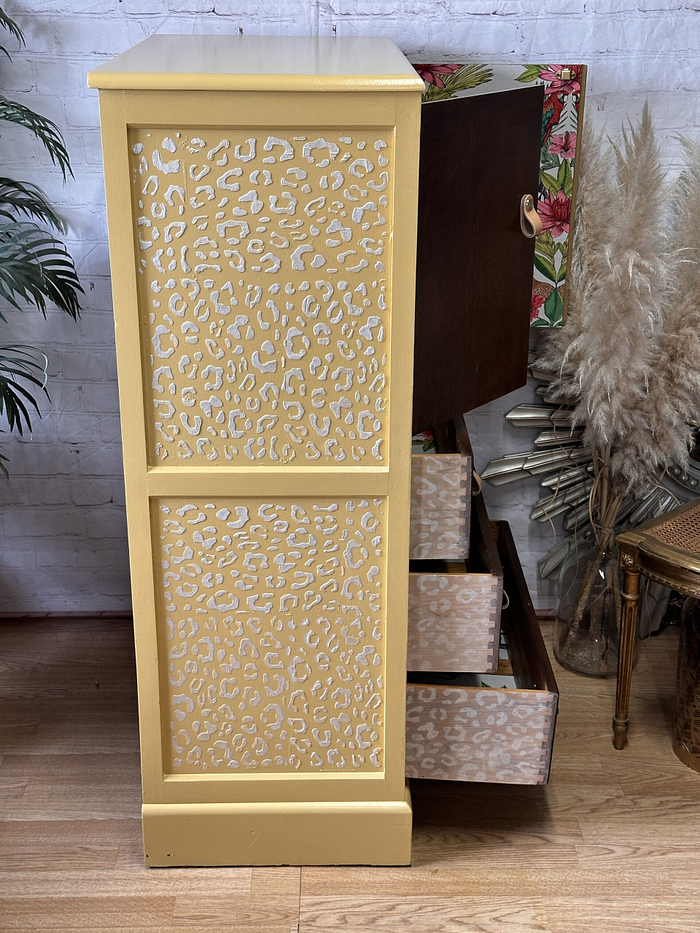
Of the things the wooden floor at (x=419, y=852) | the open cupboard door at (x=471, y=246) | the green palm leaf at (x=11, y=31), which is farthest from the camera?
the green palm leaf at (x=11, y=31)

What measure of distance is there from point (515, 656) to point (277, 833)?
2.04 ft

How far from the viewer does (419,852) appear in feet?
5.86

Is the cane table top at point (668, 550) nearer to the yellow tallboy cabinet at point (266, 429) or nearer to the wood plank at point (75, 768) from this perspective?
the yellow tallboy cabinet at point (266, 429)

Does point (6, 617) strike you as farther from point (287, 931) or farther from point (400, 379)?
point (400, 379)

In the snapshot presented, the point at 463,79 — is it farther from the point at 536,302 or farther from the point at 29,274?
the point at 29,274

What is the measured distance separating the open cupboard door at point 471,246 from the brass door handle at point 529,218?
0.03 ft

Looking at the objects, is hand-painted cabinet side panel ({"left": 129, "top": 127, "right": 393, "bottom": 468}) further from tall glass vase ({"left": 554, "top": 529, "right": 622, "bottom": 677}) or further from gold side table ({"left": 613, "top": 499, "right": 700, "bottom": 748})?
tall glass vase ({"left": 554, "top": 529, "right": 622, "bottom": 677})

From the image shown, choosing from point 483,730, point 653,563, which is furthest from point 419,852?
point 653,563

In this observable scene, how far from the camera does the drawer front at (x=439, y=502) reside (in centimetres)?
168

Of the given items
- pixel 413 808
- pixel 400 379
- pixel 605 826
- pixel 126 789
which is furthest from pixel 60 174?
pixel 605 826

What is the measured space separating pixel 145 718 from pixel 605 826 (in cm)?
92

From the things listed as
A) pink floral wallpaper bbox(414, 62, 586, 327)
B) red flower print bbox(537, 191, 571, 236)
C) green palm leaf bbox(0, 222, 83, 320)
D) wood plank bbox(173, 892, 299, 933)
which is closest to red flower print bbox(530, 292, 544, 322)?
pink floral wallpaper bbox(414, 62, 586, 327)

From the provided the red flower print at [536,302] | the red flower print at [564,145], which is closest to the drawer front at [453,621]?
the red flower print at [536,302]

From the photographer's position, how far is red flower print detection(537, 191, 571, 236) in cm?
210
